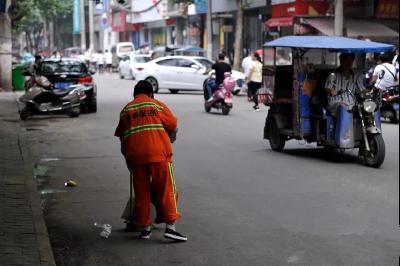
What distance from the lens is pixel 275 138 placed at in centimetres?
1268

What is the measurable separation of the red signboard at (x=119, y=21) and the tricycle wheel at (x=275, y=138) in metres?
49.6

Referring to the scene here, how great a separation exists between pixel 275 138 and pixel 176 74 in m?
15.3

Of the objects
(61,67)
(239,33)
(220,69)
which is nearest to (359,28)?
(239,33)

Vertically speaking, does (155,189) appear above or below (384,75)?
below

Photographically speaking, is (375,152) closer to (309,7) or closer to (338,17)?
(338,17)

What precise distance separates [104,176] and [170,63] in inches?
702

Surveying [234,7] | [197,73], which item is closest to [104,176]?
[197,73]

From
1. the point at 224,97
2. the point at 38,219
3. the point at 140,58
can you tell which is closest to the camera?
the point at 38,219

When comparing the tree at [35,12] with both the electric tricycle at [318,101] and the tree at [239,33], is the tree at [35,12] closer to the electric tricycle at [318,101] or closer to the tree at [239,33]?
the tree at [239,33]

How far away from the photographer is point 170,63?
91.0ft

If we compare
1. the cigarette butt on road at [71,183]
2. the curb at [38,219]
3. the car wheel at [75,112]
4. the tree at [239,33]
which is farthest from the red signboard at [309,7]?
the cigarette butt on road at [71,183]

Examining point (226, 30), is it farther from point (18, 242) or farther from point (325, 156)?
point (18, 242)

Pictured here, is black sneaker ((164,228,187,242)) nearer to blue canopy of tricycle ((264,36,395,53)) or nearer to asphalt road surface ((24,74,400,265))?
asphalt road surface ((24,74,400,265))

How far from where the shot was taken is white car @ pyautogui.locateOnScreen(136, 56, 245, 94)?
1064 inches
